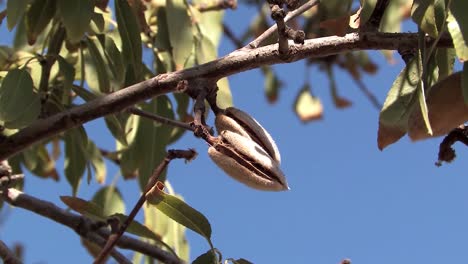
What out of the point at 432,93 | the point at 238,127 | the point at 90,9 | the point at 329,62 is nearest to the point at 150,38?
the point at 90,9

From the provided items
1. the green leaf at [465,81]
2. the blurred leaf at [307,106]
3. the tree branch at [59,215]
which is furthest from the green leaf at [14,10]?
the blurred leaf at [307,106]

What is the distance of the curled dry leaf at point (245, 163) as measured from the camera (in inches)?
49.8

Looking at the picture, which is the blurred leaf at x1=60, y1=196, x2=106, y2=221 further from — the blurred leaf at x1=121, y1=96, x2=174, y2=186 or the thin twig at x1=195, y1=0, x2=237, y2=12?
the thin twig at x1=195, y1=0, x2=237, y2=12

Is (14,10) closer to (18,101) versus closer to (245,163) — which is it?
(18,101)

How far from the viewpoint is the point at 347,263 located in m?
1.18

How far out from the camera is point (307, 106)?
3.74 meters

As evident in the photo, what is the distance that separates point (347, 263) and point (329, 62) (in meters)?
2.85

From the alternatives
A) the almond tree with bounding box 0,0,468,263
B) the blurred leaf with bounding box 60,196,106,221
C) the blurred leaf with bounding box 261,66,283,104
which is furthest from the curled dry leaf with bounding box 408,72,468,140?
the blurred leaf with bounding box 261,66,283,104

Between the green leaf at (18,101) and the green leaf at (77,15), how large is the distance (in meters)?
0.15

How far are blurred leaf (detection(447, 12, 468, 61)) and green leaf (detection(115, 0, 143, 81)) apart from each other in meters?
0.74

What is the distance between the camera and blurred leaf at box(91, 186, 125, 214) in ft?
7.58

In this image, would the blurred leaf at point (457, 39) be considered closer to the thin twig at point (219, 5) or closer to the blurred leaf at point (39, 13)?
the blurred leaf at point (39, 13)

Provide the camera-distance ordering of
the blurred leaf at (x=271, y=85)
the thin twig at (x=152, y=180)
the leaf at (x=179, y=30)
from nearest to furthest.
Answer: the thin twig at (x=152, y=180), the leaf at (x=179, y=30), the blurred leaf at (x=271, y=85)

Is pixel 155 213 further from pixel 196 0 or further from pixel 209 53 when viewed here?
pixel 196 0
